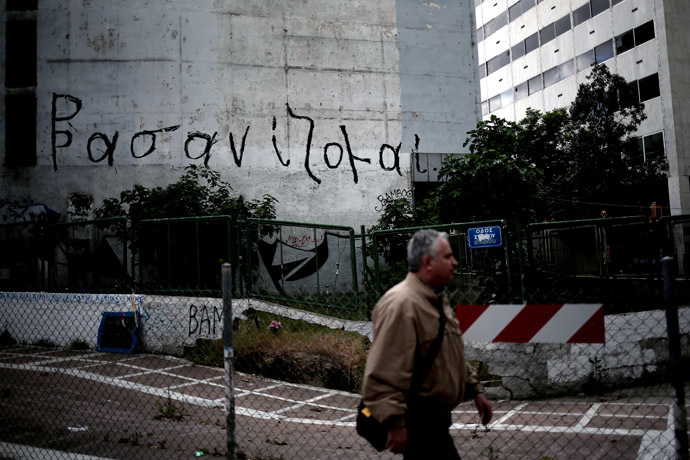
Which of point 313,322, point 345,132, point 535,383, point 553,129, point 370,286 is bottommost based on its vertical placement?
point 535,383

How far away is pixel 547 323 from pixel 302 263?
6.39m

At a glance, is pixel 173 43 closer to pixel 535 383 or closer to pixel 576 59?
pixel 535 383

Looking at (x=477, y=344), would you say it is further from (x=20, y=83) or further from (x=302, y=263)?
(x=20, y=83)

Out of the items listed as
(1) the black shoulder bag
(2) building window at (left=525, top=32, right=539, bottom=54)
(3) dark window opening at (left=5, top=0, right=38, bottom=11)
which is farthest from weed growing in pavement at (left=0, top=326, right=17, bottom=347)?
(2) building window at (left=525, top=32, right=539, bottom=54)

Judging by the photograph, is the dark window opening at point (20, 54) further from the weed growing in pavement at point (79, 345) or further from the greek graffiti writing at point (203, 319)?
the greek graffiti writing at point (203, 319)

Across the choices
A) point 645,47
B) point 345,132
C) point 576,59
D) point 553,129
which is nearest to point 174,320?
point 345,132

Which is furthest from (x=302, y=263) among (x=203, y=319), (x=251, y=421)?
(x=251, y=421)

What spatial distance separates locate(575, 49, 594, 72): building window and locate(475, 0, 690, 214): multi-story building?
0.23 ft

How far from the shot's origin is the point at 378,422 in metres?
2.50

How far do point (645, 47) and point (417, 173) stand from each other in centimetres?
2137

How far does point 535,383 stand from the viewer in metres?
6.88

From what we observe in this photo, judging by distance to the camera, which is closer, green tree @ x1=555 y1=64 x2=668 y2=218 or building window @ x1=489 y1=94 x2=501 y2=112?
green tree @ x1=555 y1=64 x2=668 y2=218

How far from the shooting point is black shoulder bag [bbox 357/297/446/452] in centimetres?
254

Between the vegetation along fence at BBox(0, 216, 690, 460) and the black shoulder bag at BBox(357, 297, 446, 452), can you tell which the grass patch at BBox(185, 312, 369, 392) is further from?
the black shoulder bag at BBox(357, 297, 446, 452)
